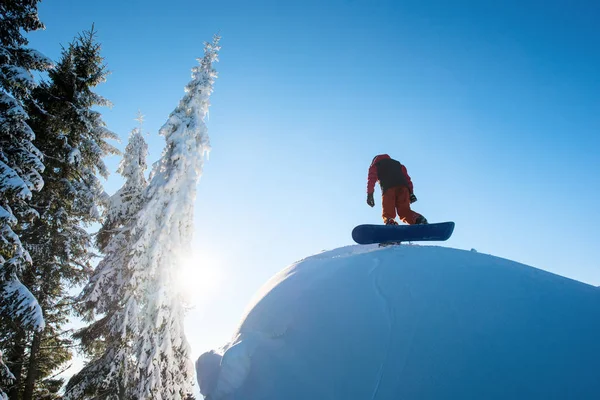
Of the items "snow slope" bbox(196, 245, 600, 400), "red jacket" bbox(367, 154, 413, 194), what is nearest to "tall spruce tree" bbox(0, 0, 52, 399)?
"snow slope" bbox(196, 245, 600, 400)

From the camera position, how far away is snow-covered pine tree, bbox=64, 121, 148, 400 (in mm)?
7562

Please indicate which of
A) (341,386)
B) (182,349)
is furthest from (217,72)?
(341,386)

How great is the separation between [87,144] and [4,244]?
457 cm

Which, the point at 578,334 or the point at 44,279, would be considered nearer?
the point at 578,334

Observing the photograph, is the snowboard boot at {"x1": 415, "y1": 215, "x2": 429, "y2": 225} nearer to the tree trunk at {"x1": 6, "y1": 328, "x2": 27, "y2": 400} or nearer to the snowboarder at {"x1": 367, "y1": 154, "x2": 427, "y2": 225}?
the snowboarder at {"x1": 367, "y1": 154, "x2": 427, "y2": 225}

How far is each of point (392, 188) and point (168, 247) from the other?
642 centimetres

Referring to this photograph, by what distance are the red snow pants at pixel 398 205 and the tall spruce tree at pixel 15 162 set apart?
699 cm

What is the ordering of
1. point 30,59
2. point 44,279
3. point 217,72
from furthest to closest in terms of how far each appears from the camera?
point 217,72 < point 44,279 < point 30,59

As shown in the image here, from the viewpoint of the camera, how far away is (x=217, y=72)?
10.2 meters

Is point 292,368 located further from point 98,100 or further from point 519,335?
point 98,100

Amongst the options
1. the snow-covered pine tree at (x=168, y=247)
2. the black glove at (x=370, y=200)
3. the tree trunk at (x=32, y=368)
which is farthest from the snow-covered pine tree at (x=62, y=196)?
the black glove at (x=370, y=200)

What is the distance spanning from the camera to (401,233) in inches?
197

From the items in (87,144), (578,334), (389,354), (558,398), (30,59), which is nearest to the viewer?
(558,398)

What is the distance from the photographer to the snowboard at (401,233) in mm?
4875
